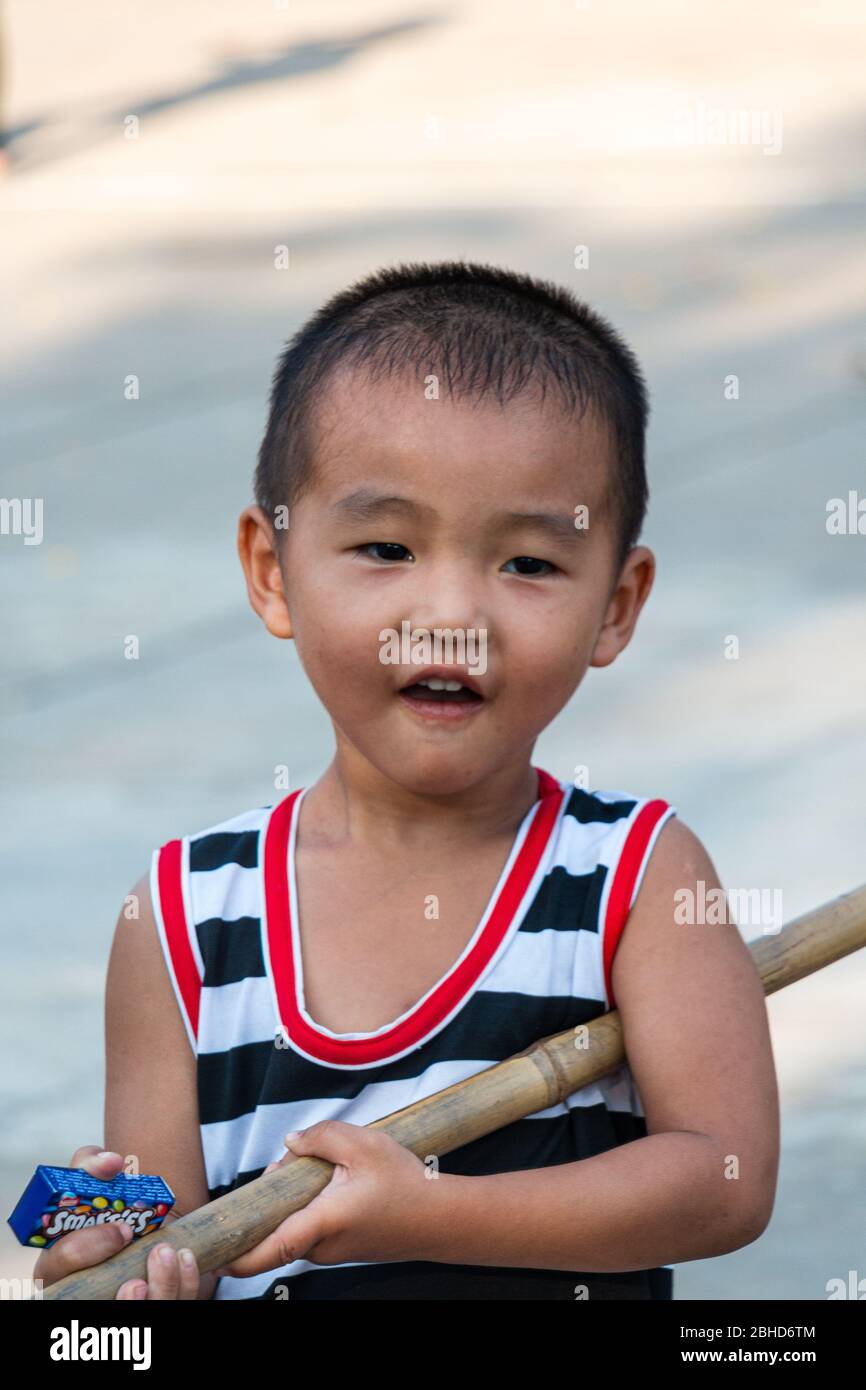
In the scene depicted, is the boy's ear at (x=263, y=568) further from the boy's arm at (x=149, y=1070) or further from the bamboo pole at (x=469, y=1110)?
the bamboo pole at (x=469, y=1110)

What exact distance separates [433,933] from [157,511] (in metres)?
2.33

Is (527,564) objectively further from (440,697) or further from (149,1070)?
(149,1070)

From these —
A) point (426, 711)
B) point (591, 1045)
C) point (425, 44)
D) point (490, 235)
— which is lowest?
point (591, 1045)

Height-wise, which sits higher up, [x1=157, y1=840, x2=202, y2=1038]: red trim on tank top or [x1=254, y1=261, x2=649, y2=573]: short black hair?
[x1=254, y1=261, x2=649, y2=573]: short black hair

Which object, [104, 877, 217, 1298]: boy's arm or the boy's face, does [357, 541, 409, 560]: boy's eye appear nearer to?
the boy's face

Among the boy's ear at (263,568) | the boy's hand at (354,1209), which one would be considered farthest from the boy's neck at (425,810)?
the boy's hand at (354,1209)

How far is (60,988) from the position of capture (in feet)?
8.96

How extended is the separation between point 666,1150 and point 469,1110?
5.0 inches

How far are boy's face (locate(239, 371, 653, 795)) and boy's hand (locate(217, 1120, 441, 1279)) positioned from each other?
0.25 metres

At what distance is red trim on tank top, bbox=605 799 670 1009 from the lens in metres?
1.58

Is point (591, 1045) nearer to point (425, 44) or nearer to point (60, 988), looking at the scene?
point (60, 988)

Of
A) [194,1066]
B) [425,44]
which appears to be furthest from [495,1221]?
[425,44]

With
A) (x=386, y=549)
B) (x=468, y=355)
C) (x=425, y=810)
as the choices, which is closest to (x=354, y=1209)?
(x=425, y=810)

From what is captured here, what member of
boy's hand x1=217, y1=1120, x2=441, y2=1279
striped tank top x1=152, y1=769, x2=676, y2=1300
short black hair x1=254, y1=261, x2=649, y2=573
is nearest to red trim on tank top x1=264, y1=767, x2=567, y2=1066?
striped tank top x1=152, y1=769, x2=676, y2=1300
